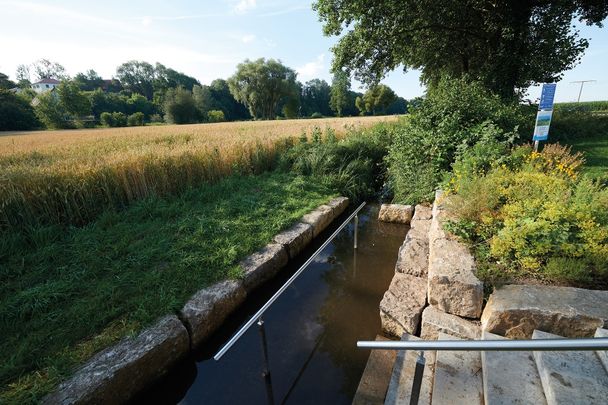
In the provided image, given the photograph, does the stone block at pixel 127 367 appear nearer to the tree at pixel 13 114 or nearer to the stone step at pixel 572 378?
the stone step at pixel 572 378

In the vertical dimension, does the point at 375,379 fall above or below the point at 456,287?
below

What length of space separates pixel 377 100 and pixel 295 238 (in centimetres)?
5283

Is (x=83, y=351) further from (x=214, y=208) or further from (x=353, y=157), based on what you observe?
(x=353, y=157)

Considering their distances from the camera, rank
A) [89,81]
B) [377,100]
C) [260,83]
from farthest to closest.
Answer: [89,81]
[377,100]
[260,83]

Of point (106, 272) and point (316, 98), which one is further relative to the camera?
point (316, 98)

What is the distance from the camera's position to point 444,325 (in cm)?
256

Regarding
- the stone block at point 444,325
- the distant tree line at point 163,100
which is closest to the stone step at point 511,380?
the stone block at point 444,325

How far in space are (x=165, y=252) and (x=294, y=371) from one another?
95.0 inches

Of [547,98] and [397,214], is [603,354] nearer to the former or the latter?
[397,214]

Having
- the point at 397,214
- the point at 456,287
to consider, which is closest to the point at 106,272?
the point at 456,287

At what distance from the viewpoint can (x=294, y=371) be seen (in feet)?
8.85

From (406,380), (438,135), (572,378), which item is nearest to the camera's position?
(572,378)

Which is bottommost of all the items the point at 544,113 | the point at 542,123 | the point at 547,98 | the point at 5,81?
the point at 542,123

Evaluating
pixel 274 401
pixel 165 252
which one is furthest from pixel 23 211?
pixel 274 401
